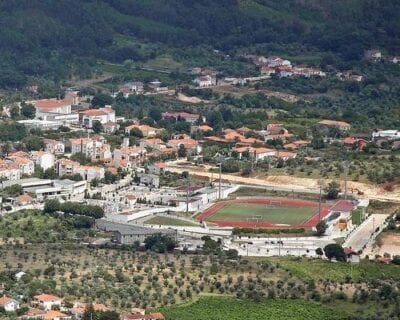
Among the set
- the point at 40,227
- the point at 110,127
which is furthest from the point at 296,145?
the point at 40,227

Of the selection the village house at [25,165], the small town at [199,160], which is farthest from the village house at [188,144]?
the village house at [25,165]

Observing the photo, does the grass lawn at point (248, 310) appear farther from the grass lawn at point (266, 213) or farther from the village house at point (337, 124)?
the village house at point (337, 124)

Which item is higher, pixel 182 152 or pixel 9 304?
pixel 182 152

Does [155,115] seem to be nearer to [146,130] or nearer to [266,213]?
[146,130]

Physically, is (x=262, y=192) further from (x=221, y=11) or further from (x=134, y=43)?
(x=221, y=11)

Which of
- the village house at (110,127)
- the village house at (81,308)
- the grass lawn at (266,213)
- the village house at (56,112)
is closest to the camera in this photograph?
the village house at (81,308)
